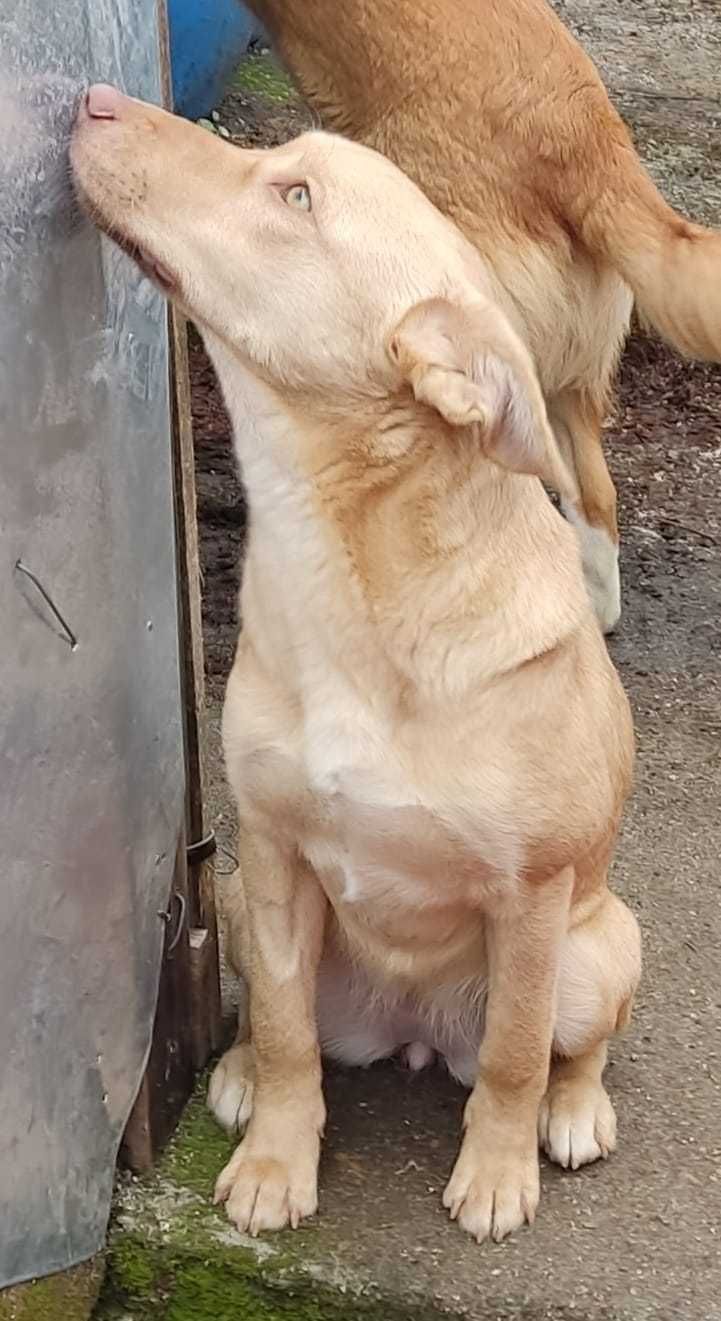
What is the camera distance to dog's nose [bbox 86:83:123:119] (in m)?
1.98

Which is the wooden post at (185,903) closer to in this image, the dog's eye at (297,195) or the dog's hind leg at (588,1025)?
the dog's eye at (297,195)

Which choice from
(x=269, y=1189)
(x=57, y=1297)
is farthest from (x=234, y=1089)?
(x=57, y=1297)

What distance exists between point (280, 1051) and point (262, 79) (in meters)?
Result: 4.92

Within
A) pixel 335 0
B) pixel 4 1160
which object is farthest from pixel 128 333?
pixel 335 0

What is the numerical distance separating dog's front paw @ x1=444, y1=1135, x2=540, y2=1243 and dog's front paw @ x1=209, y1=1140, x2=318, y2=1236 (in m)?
0.19

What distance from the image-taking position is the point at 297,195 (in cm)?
214

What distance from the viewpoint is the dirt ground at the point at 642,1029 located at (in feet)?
7.63

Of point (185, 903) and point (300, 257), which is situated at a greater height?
point (300, 257)

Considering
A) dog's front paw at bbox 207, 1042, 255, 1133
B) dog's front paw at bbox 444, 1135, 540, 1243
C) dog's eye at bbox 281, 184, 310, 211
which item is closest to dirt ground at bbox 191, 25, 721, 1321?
dog's front paw at bbox 444, 1135, 540, 1243

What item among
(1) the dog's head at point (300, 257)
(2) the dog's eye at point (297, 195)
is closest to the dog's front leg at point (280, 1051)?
(1) the dog's head at point (300, 257)

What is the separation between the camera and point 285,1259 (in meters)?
2.33

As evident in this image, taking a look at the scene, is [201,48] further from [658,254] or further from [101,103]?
[101,103]

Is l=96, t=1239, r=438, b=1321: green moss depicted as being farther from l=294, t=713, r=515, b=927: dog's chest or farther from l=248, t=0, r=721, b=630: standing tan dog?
l=248, t=0, r=721, b=630: standing tan dog

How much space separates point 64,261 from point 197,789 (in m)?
0.83
